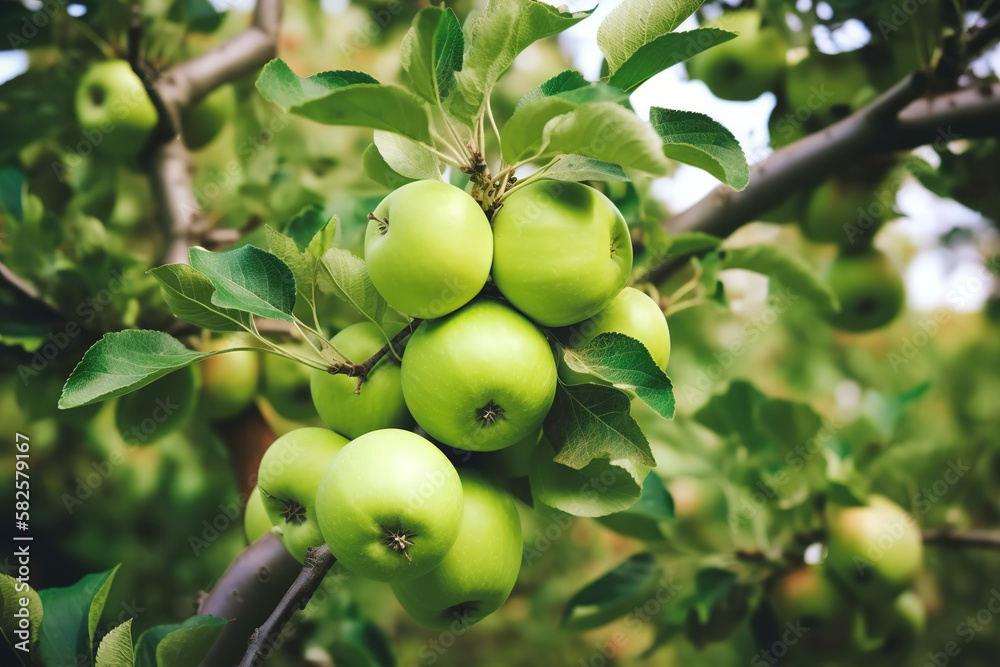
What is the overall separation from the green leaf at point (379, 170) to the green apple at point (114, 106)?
2.64 feet

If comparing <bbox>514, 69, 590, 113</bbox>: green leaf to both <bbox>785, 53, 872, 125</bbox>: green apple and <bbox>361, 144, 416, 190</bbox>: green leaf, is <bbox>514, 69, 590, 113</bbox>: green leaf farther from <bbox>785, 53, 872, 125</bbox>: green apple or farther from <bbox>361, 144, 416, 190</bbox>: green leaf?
<bbox>785, 53, 872, 125</bbox>: green apple

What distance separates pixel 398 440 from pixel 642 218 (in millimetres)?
573

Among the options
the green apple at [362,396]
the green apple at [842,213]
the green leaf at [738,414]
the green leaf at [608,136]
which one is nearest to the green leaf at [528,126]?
the green leaf at [608,136]

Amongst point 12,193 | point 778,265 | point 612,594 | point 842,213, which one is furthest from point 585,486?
point 12,193

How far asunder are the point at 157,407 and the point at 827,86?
128 centimetres

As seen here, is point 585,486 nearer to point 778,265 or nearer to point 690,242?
point 690,242

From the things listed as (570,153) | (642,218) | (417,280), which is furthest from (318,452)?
(642,218)

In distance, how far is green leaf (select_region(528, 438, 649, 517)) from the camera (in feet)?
2.03

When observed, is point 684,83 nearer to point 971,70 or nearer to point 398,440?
point 971,70

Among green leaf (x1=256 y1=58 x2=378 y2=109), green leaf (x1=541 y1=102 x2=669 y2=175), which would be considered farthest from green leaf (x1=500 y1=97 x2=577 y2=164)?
green leaf (x1=256 y1=58 x2=378 y2=109)

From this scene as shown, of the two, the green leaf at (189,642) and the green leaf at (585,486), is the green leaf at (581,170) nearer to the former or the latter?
the green leaf at (585,486)

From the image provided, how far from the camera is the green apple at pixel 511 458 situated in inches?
25.8

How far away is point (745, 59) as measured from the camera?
1.23 metres

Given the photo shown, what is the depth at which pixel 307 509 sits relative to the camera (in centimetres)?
63
